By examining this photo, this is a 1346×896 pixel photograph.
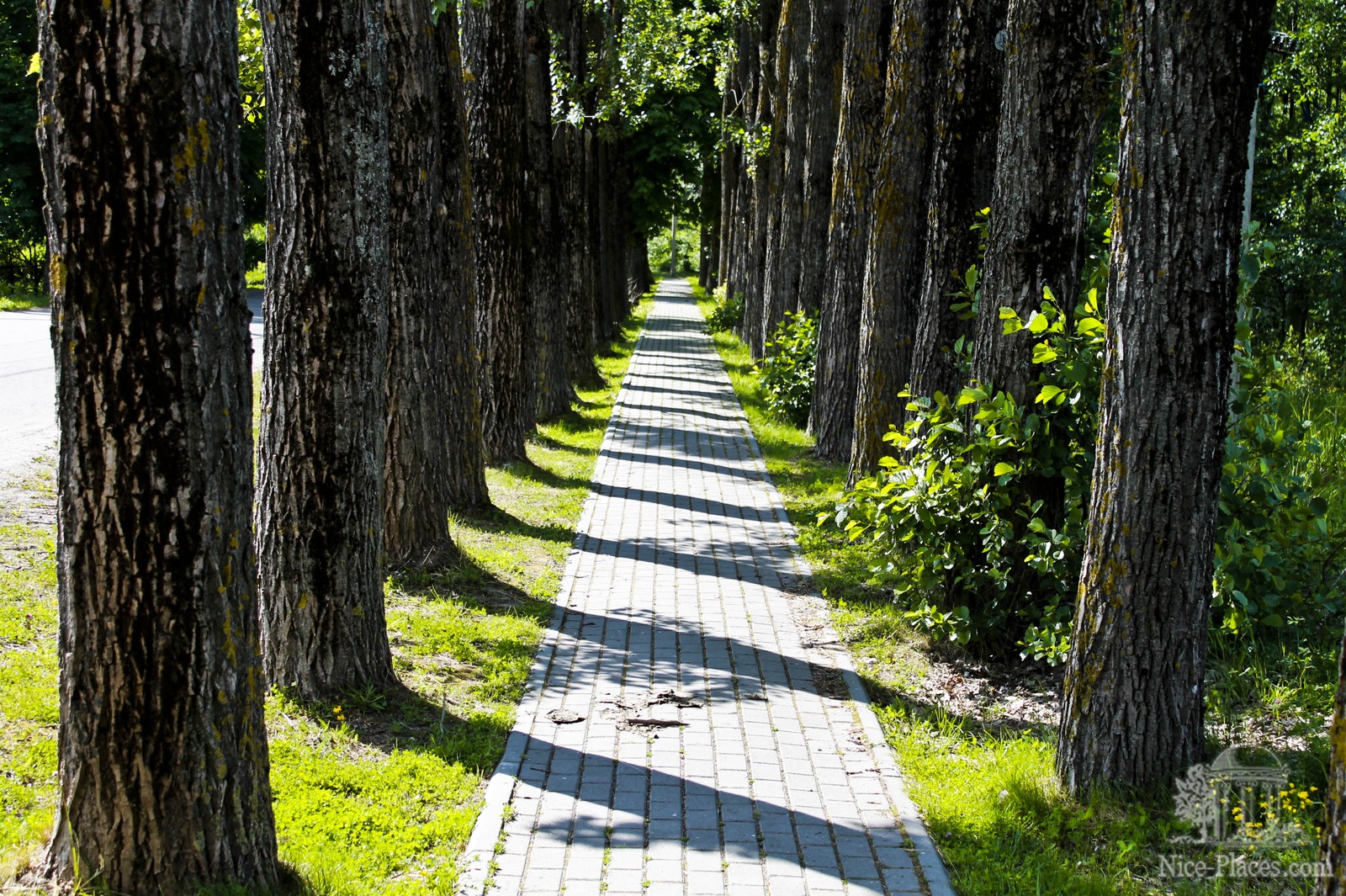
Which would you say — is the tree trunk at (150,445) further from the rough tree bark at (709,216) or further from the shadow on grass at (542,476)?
the rough tree bark at (709,216)

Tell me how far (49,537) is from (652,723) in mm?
4816

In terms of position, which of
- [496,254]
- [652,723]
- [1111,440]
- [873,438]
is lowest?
[652,723]

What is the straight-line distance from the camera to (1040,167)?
6.58 meters

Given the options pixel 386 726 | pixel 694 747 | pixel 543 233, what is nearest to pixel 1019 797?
pixel 694 747

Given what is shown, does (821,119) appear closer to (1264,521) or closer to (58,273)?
(1264,521)

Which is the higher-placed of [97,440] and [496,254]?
[496,254]

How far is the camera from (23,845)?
4.13 m

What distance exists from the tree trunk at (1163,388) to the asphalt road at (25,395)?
489cm

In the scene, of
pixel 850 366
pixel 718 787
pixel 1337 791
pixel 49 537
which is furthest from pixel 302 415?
pixel 850 366

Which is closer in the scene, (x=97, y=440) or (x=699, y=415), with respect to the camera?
(x=97, y=440)

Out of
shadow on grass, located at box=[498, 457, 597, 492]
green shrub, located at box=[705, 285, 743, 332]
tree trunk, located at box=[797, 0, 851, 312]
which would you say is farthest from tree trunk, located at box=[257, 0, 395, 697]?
green shrub, located at box=[705, 285, 743, 332]

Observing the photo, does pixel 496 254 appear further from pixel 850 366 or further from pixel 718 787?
pixel 718 787

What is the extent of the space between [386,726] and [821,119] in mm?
13005

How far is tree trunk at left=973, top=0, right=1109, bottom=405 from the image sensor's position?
6484 millimetres
